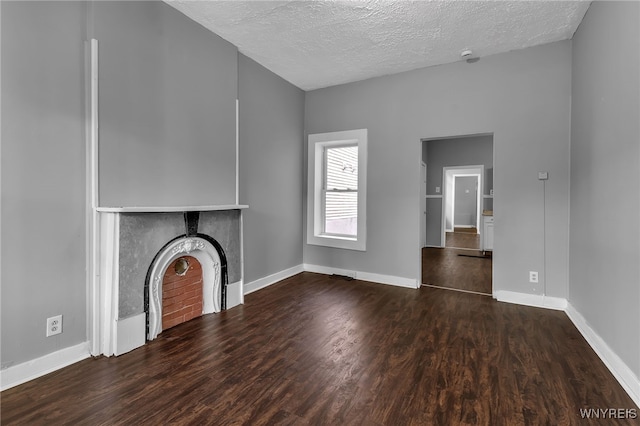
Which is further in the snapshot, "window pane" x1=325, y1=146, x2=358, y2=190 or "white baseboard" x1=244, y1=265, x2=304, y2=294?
"window pane" x1=325, y1=146, x2=358, y2=190

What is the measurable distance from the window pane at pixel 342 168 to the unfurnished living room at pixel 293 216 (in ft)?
0.79

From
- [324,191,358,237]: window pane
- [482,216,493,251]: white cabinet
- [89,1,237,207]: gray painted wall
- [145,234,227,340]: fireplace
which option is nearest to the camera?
[89,1,237,207]: gray painted wall

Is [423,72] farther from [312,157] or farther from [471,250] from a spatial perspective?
[471,250]

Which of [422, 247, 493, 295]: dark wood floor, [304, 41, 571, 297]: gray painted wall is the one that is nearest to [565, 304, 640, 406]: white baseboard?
[304, 41, 571, 297]: gray painted wall

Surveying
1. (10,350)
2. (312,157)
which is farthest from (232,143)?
(10,350)

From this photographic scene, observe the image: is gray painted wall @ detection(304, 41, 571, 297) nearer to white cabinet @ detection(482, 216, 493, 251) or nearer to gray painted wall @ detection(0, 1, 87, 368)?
gray painted wall @ detection(0, 1, 87, 368)

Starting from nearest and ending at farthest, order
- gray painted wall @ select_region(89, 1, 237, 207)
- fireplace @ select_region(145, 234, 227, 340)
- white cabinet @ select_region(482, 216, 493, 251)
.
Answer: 1. gray painted wall @ select_region(89, 1, 237, 207)
2. fireplace @ select_region(145, 234, 227, 340)
3. white cabinet @ select_region(482, 216, 493, 251)

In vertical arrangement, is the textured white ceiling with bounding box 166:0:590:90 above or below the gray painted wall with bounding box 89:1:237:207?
above

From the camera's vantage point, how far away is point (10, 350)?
1850mm

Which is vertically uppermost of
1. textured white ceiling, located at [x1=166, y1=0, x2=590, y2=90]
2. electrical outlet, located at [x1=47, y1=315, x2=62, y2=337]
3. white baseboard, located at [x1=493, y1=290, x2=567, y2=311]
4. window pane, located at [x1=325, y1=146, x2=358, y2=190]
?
textured white ceiling, located at [x1=166, y1=0, x2=590, y2=90]

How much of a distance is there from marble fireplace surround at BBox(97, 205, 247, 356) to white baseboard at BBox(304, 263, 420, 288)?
2.11 metres

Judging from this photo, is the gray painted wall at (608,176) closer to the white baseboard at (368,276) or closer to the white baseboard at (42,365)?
the white baseboard at (368,276)

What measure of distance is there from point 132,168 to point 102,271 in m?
0.84

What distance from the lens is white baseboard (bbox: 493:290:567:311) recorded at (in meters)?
3.21
